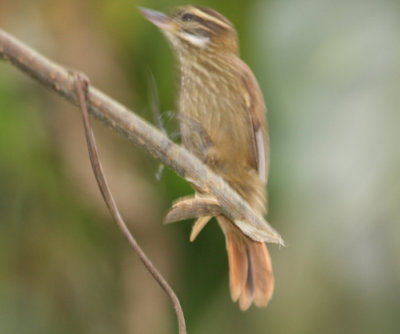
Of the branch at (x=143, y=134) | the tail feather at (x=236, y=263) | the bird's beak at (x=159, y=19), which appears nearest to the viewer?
the branch at (x=143, y=134)

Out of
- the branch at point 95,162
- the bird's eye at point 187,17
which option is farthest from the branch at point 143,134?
the bird's eye at point 187,17

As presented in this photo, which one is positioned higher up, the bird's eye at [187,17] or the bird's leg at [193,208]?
the bird's eye at [187,17]

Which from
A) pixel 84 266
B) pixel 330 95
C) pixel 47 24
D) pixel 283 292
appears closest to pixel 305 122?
pixel 330 95

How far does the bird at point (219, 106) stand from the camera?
572 millimetres

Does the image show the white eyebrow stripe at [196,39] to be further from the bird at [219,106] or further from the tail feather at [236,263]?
the tail feather at [236,263]

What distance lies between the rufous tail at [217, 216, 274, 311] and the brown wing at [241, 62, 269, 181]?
0.06m

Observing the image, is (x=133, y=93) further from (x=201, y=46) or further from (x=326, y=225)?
(x=201, y=46)

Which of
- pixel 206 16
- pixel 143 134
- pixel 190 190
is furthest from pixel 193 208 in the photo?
pixel 190 190

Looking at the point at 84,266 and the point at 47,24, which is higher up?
the point at 47,24

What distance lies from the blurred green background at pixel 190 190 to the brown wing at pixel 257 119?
0.13 feet

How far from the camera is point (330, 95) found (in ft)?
2.31

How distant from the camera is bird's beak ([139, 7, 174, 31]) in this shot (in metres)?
0.56

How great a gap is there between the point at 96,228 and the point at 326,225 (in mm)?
833

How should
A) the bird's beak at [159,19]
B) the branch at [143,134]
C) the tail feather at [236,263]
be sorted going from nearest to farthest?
the branch at [143,134] → the bird's beak at [159,19] → the tail feather at [236,263]
